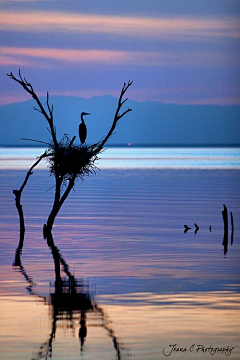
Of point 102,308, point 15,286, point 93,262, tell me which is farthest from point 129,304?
point 93,262

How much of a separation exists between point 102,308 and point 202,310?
1882 mm

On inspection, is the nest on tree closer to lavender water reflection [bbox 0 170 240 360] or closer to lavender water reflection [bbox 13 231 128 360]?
lavender water reflection [bbox 0 170 240 360]

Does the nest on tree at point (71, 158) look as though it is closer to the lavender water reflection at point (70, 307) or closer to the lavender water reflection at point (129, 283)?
the lavender water reflection at point (129, 283)

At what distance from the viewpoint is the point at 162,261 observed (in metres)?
25.0

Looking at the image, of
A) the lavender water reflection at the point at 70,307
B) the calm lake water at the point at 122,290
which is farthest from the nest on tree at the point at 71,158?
the lavender water reflection at the point at 70,307

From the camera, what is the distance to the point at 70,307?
701 inches

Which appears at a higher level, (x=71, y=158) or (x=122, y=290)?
(x=71, y=158)

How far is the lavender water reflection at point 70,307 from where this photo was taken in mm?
14695

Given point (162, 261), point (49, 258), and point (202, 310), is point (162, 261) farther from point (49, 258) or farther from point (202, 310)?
point (202, 310)

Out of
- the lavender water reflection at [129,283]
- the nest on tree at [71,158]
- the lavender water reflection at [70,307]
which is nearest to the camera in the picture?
the lavender water reflection at [70,307]

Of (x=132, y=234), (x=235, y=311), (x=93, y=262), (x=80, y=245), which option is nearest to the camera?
(x=235, y=311)

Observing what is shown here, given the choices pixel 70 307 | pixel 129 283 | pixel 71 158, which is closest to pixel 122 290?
pixel 129 283

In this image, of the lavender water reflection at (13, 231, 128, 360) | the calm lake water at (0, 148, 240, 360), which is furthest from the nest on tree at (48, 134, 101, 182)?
the lavender water reflection at (13, 231, 128, 360)

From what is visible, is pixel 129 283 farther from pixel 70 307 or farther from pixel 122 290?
pixel 70 307
